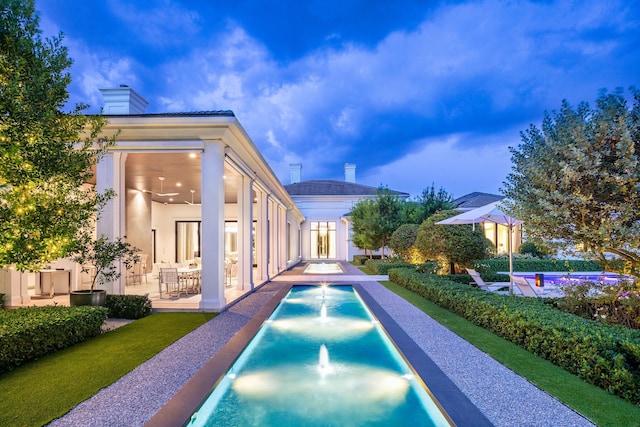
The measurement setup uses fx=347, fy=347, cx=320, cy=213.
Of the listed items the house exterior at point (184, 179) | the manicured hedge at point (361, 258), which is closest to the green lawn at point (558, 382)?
the house exterior at point (184, 179)

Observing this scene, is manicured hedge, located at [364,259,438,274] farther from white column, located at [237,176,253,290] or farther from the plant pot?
the plant pot

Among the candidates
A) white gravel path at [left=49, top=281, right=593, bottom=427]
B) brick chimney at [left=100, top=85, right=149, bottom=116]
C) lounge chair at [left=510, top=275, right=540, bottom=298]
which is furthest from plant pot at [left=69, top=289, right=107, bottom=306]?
lounge chair at [left=510, top=275, right=540, bottom=298]

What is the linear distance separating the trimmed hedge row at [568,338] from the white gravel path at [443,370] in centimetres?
77

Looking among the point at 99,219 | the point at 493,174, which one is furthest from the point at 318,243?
the point at 493,174

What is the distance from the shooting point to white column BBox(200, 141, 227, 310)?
7.88 metres

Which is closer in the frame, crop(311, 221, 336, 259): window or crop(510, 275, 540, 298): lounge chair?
crop(510, 275, 540, 298): lounge chair

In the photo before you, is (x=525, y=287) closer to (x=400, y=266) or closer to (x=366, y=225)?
(x=400, y=266)

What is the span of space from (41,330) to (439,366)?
217 inches

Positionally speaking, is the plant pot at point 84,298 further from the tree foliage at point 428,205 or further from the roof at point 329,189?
the roof at point 329,189

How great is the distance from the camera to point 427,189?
20859 mm

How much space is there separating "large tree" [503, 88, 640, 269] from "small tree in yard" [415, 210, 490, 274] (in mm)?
5388

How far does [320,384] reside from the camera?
14.4 feet

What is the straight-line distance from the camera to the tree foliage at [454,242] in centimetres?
1172

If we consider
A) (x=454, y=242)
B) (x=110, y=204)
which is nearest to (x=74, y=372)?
(x=110, y=204)
